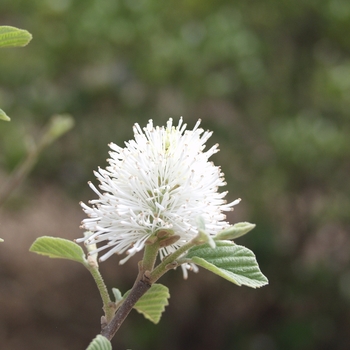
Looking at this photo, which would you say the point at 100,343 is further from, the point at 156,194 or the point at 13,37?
the point at 13,37

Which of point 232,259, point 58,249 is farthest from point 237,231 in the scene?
point 58,249

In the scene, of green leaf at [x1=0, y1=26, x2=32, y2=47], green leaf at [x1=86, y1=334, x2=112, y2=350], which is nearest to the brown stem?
green leaf at [x1=86, y1=334, x2=112, y2=350]

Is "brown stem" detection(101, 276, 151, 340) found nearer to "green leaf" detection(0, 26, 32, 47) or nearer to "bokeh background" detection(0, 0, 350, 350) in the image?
"green leaf" detection(0, 26, 32, 47)

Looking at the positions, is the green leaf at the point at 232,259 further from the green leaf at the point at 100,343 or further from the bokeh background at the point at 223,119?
the bokeh background at the point at 223,119

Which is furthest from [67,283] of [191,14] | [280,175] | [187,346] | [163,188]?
[163,188]

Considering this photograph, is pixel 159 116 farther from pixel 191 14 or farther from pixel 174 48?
pixel 191 14

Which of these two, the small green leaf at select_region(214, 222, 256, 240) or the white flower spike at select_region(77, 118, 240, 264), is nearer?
the small green leaf at select_region(214, 222, 256, 240)

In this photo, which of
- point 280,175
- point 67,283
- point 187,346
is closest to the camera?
point 280,175
